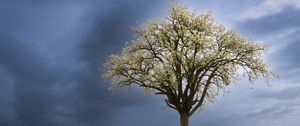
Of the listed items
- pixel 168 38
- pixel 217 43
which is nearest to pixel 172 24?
pixel 168 38

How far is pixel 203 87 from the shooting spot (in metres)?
61.0

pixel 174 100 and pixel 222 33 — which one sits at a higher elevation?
pixel 222 33

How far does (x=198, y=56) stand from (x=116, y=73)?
10.1 metres

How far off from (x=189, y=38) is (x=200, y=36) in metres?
1.41

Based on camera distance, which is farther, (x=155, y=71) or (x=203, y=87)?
(x=203, y=87)

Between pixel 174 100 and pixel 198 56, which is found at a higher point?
pixel 198 56

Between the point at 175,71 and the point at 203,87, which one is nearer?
the point at 175,71

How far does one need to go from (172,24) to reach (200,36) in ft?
12.1

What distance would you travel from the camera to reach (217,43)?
59281 mm

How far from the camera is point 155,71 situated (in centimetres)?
5728

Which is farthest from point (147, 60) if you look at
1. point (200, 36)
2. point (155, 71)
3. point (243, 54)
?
point (243, 54)

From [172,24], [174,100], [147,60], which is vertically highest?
[172,24]

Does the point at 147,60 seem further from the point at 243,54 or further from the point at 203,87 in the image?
the point at 243,54

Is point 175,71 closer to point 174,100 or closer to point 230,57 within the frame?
point 174,100
